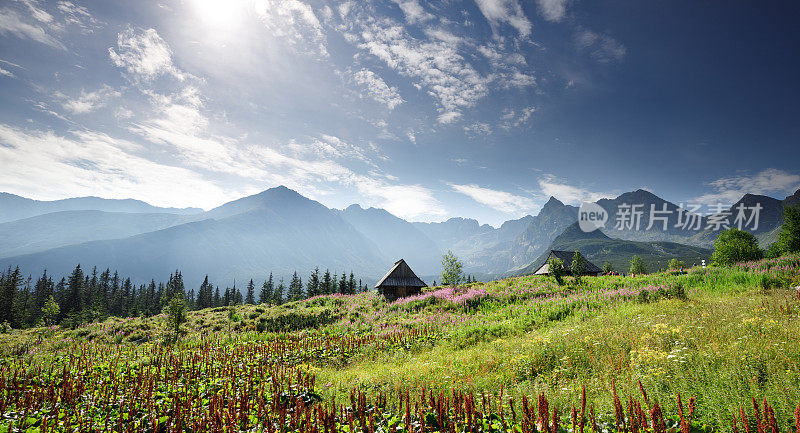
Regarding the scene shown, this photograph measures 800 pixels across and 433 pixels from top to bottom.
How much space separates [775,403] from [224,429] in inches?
361

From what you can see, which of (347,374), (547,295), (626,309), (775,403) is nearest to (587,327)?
(626,309)

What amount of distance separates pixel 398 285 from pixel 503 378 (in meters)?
27.0

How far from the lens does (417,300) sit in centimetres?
2709

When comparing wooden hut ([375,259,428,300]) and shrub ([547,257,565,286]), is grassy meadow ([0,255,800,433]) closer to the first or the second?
shrub ([547,257,565,286])

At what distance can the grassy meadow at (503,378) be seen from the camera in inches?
199

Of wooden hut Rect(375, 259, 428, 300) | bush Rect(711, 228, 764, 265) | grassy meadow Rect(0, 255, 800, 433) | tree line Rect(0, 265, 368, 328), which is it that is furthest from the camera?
tree line Rect(0, 265, 368, 328)

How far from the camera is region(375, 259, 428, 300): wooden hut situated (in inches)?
1369

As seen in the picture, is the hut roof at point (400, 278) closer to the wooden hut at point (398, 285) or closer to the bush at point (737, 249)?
the wooden hut at point (398, 285)

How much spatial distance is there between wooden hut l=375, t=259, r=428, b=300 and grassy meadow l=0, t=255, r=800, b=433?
678 inches

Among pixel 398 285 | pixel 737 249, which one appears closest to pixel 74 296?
pixel 398 285

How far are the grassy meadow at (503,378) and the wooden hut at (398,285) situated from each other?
56.5 feet

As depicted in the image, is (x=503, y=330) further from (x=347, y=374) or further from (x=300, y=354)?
(x=300, y=354)

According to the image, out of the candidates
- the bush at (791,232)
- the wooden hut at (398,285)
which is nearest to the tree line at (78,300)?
the wooden hut at (398,285)

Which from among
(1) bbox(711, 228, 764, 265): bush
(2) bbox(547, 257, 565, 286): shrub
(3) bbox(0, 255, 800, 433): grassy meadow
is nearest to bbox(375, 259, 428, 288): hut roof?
(2) bbox(547, 257, 565, 286): shrub
